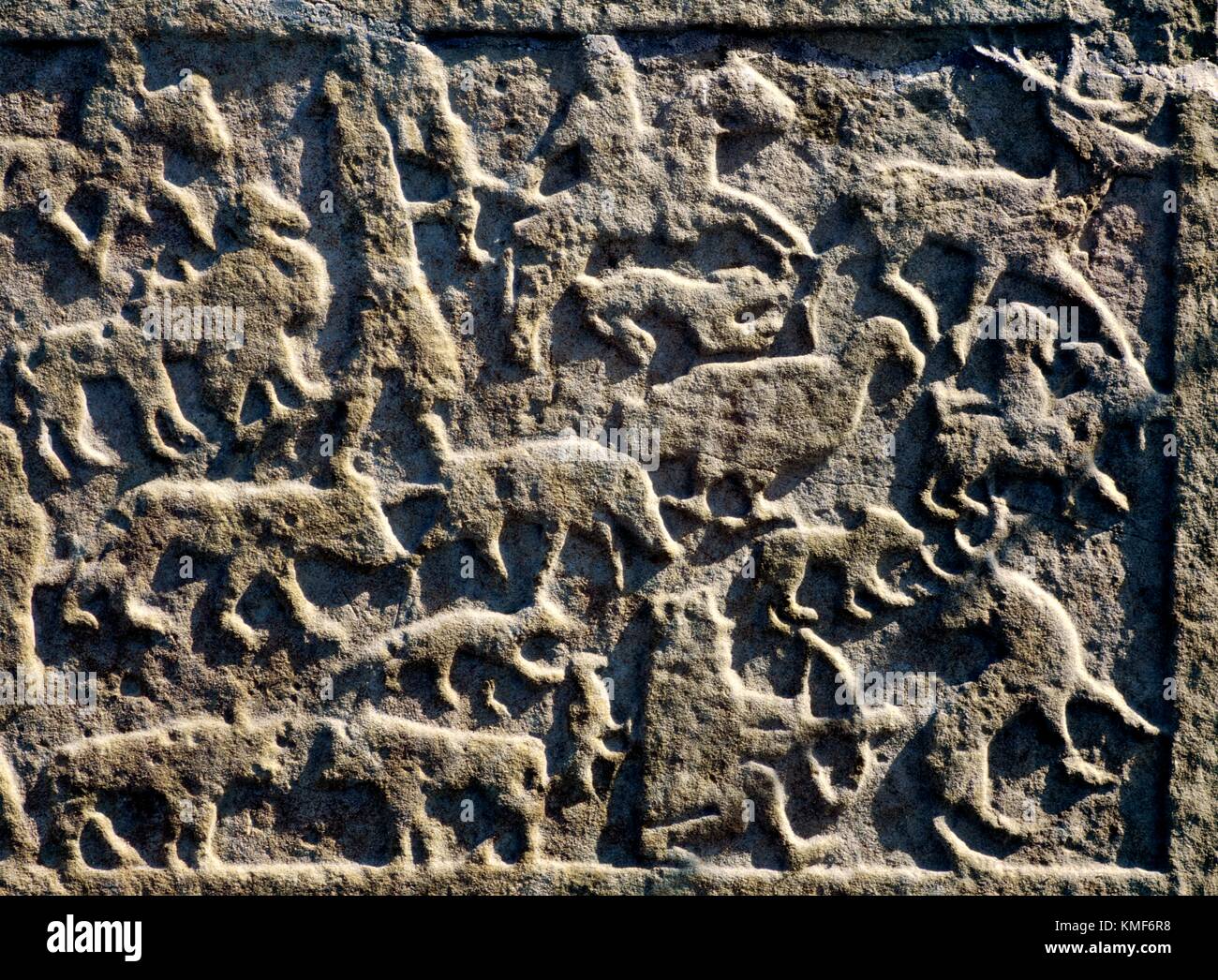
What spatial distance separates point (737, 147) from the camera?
12.4 feet

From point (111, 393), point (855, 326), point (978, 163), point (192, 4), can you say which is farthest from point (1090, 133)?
point (111, 393)

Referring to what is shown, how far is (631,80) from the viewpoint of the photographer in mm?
3738

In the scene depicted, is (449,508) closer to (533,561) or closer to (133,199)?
(533,561)

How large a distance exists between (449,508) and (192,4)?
166 cm

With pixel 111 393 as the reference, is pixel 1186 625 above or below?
below

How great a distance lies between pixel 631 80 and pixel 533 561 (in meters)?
1.45

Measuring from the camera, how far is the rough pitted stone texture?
3.70 metres

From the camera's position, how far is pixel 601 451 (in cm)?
371

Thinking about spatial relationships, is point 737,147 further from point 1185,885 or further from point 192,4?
point 1185,885

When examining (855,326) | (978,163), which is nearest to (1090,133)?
(978,163)

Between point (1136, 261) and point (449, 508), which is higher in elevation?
point (1136, 261)

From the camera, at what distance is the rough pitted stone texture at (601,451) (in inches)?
146

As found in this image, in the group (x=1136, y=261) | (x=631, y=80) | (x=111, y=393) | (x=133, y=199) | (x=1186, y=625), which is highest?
(x=631, y=80)

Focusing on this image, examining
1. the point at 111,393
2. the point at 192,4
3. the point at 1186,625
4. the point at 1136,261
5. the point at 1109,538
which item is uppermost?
the point at 192,4
